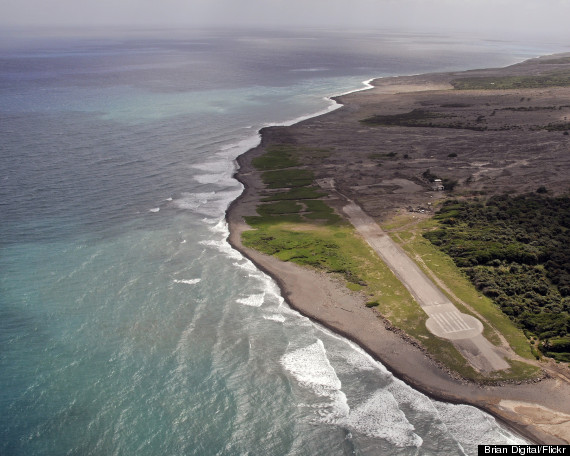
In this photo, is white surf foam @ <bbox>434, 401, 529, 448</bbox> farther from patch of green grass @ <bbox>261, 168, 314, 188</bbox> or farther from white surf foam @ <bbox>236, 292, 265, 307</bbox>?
patch of green grass @ <bbox>261, 168, 314, 188</bbox>

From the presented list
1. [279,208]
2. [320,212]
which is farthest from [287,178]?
[320,212]

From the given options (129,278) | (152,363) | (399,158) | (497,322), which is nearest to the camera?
(152,363)

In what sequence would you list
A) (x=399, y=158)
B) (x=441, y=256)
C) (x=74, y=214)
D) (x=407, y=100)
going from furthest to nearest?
1. (x=407, y=100)
2. (x=399, y=158)
3. (x=74, y=214)
4. (x=441, y=256)

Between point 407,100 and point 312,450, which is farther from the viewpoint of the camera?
point 407,100

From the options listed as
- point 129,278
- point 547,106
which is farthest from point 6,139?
point 547,106

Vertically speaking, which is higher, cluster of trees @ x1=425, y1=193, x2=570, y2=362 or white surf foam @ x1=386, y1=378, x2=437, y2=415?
cluster of trees @ x1=425, y1=193, x2=570, y2=362

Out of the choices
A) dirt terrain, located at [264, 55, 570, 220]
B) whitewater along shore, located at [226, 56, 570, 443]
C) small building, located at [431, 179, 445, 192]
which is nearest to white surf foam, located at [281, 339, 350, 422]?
whitewater along shore, located at [226, 56, 570, 443]

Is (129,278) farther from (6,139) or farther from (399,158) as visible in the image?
(6,139)
